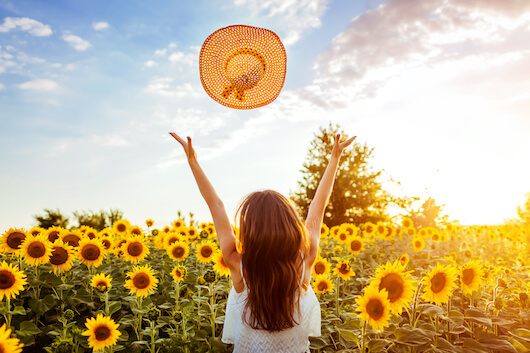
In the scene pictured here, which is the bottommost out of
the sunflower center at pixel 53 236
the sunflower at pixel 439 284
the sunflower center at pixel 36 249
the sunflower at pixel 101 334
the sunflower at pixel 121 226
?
the sunflower at pixel 101 334

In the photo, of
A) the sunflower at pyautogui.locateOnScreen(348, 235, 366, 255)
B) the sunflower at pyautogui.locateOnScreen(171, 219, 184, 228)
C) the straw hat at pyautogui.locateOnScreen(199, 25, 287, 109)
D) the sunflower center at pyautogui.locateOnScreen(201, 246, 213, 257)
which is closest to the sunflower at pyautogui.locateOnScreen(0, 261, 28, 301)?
the sunflower center at pyautogui.locateOnScreen(201, 246, 213, 257)

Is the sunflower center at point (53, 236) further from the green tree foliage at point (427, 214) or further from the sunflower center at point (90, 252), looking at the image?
the green tree foliage at point (427, 214)

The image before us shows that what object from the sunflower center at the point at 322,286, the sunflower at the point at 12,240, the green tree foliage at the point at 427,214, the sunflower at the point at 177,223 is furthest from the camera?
the green tree foliage at the point at 427,214

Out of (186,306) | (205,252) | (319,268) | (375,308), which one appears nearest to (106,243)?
(205,252)

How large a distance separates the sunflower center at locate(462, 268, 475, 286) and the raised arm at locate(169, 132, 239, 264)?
2318 millimetres

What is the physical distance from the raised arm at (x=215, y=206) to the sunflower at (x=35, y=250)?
2.31 meters

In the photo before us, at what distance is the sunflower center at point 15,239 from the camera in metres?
4.54

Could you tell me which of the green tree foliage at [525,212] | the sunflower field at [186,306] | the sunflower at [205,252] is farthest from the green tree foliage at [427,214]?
the sunflower at [205,252]

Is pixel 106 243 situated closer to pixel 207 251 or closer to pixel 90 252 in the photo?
pixel 90 252

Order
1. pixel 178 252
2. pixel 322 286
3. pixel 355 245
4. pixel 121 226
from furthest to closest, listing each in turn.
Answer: pixel 121 226 → pixel 355 245 → pixel 178 252 → pixel 322 286

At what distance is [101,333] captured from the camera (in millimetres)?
3041

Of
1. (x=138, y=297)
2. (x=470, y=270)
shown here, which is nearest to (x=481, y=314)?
(x=470, y=270)

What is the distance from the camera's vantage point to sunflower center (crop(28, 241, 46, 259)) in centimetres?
424

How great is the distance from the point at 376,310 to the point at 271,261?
87 centimetres
